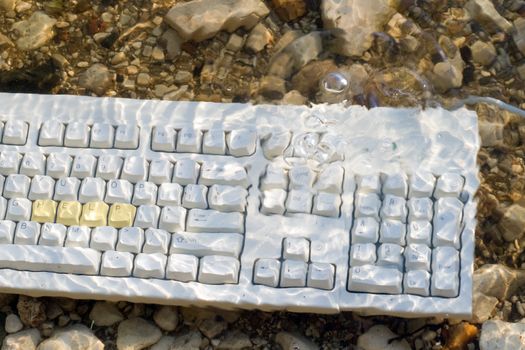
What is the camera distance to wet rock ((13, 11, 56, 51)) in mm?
1149

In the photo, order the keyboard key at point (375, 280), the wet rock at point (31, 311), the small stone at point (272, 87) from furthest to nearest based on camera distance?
the small stone at point (272, 87)
the wet rock at point (31, 311)
the keyboard key at point (375, 280)

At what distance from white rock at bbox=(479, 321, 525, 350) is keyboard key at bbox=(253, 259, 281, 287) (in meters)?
0.25

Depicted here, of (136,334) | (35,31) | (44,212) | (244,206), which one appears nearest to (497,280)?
(244,206)

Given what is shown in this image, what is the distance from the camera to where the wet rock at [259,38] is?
113cm

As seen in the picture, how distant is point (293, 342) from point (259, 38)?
43cm

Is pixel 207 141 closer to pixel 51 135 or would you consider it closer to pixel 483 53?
pixel 51 135

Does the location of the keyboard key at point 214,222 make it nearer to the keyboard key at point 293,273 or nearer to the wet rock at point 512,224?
the keyboard key at point 293,273

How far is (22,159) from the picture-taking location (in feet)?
3.08

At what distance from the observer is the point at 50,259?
89 cm

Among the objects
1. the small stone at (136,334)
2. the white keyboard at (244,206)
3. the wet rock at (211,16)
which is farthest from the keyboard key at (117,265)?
the wet rock at (211,16)

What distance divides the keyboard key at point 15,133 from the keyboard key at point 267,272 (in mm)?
319

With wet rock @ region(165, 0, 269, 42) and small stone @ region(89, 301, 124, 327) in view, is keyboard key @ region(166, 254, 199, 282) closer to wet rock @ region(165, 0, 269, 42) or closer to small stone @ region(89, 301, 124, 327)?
small stone @ region(89, 301, 124, 327)

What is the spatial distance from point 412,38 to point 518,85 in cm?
16

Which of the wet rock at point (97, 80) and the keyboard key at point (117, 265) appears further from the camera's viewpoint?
the wet rock at point (97, 80)
